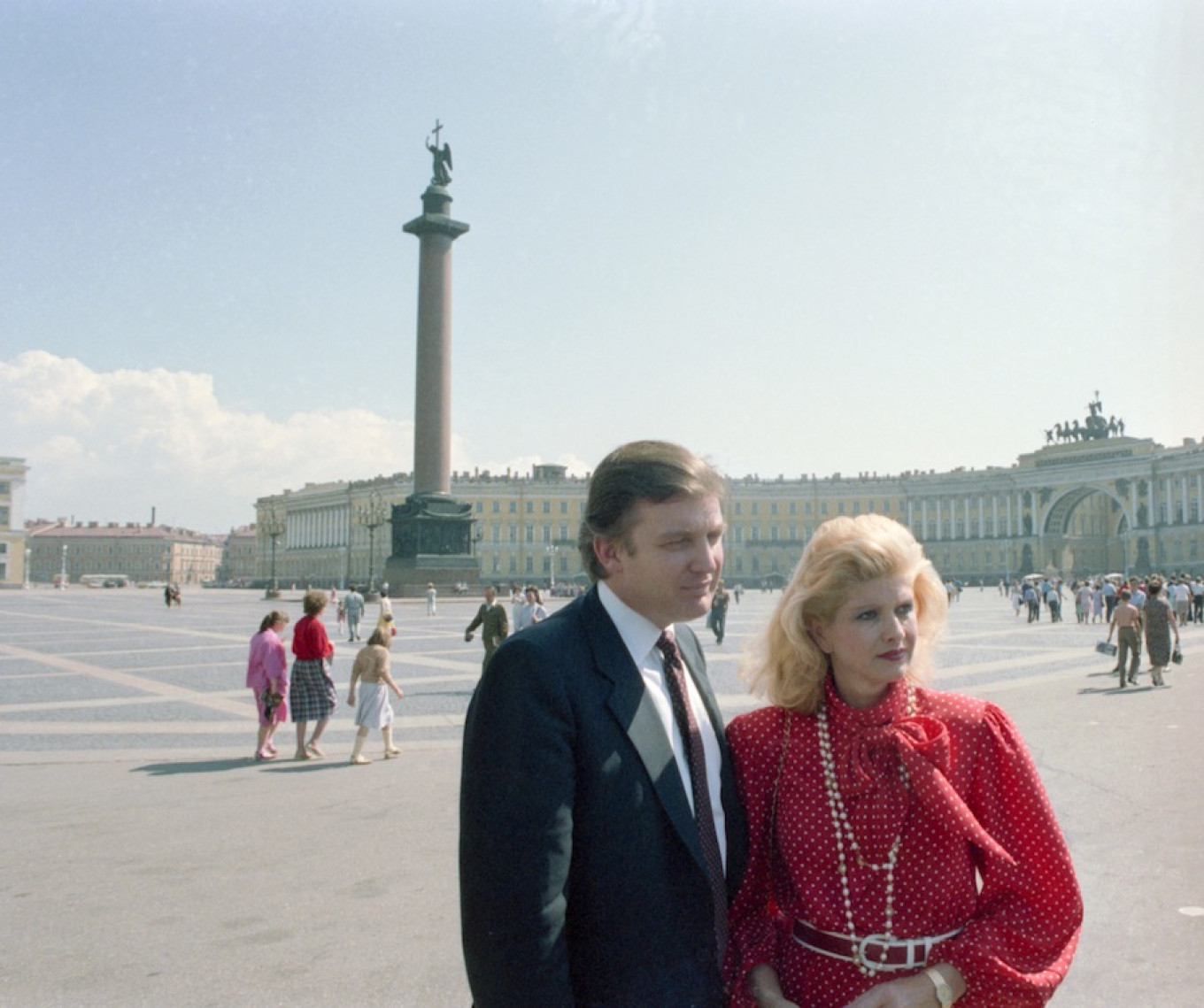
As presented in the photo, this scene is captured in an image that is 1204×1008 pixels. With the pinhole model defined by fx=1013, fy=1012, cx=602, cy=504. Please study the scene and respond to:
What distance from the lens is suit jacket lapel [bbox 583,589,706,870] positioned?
1.81m

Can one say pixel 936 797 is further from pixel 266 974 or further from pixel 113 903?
pixel 113 903

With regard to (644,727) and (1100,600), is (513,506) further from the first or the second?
(644,727)

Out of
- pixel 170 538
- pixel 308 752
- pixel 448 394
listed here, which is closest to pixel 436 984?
pixel 308 752

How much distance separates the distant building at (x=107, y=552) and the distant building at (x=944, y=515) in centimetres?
3870

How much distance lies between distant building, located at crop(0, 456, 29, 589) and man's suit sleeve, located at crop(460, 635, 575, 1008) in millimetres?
111155

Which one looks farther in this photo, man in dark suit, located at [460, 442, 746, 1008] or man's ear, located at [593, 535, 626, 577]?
man's ear, located at [593, 535, 626, 577]

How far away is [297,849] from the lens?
5508 millimetres

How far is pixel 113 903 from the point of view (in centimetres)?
456

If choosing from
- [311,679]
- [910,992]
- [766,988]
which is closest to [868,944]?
[910,992]

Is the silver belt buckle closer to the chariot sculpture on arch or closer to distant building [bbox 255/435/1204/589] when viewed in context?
the chariot sculpture on arch

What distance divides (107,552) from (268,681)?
152392 mm

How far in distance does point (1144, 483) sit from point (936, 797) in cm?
10642

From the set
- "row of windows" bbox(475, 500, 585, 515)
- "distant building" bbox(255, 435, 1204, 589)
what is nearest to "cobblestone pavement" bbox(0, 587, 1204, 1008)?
"distant building" bbox(255, 435, 1204, 589)

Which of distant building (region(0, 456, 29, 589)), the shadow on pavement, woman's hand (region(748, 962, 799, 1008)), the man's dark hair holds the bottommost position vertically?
the shadow on pavement
